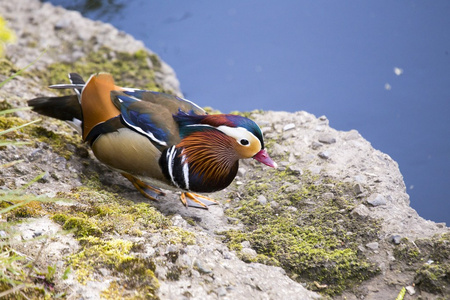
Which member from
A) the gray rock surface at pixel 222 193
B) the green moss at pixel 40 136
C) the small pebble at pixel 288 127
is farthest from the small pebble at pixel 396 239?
the green moss at pixel 40 136

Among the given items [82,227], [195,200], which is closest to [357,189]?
[195,200]

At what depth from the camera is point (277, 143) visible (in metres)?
3.23

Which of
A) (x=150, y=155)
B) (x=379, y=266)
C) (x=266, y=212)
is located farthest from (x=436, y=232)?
(x=150, y=155)

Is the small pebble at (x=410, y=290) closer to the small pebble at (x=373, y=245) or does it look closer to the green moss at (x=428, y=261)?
the green moss at (x=428, y=261)

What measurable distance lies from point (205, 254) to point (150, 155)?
2.55 feet

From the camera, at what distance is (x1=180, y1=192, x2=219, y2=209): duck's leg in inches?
110

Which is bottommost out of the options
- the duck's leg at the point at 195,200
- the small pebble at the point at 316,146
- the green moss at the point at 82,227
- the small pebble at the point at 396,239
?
the green moss at the point at 82,227

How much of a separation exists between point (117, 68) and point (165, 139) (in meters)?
1.82

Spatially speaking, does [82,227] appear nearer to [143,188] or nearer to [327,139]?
[143,188]

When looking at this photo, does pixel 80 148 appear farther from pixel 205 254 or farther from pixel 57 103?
pixel 205 254

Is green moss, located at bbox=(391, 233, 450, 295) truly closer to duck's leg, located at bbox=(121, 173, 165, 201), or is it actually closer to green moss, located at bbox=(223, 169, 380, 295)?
green moss, located at bbox=(223, 169, 380, 295)

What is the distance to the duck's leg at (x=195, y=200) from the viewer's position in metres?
2.79

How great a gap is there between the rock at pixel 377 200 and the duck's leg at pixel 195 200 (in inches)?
33.4

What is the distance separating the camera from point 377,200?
256 cm
